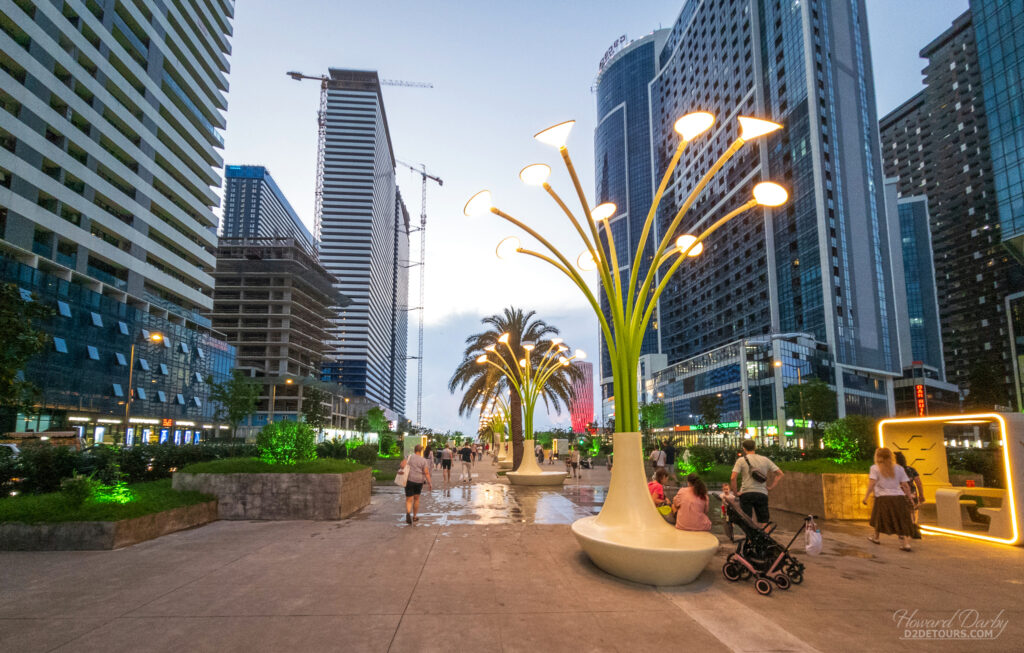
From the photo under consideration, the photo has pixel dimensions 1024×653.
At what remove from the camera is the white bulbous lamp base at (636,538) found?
5906mm

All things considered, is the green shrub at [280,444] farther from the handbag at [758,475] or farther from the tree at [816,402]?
the tree at [816,402]

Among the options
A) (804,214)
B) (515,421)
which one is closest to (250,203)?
(804,214)

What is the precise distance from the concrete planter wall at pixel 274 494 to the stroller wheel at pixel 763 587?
820 centimetres

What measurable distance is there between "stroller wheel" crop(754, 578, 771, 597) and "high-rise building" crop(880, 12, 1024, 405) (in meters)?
136

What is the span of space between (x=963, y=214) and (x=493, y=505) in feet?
518

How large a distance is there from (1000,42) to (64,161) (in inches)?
3610

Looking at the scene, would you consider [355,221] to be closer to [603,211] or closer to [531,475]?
[531,475]

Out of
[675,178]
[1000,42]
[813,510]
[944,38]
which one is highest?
[944,38]

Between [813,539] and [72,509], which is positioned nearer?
[813,539]

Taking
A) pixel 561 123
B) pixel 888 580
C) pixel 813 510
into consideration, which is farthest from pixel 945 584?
pixel 561 123

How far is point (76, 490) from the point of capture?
27.2 ft

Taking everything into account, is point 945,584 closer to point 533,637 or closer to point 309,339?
point 533,637

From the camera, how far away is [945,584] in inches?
239

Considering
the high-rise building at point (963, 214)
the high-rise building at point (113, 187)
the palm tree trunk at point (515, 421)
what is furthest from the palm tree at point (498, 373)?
the high-rise building at point (963, 214)
